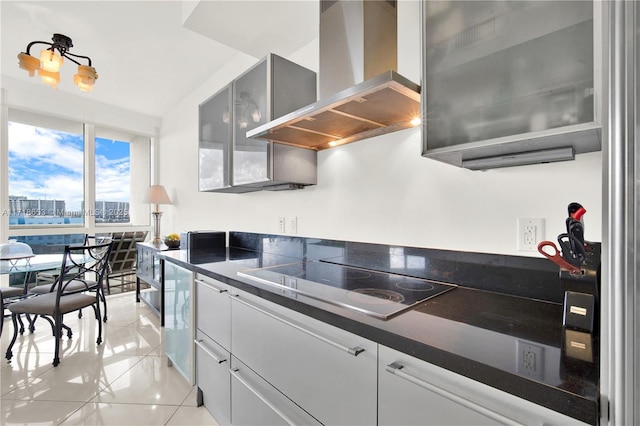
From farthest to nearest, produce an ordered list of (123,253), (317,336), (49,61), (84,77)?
1. (123,253)
2. (84,77)
3. (49,61)
4. (317,336)

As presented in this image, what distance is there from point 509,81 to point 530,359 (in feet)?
2.43

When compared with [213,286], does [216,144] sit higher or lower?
higher

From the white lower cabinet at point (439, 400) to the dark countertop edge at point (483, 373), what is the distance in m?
0.02

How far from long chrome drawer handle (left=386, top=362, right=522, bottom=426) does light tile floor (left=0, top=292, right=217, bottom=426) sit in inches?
58.3

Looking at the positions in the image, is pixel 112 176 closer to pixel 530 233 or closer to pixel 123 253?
pixel 123 253

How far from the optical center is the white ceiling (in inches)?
68.3

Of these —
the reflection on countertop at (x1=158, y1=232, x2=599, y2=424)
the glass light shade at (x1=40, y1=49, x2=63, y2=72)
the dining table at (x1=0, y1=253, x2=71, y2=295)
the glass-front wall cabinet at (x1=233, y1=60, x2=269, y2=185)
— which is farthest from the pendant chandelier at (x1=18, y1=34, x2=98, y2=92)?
the reflection on countertop at (x1=158, y1=232, x2=599, y2=424)

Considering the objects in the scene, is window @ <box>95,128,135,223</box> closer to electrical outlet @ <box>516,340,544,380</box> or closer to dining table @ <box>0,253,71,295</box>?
dining table @ <box>0,253,71,295</box>

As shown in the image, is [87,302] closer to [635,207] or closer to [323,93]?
[323,93]

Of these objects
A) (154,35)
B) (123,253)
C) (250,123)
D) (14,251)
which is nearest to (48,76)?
(154,35)

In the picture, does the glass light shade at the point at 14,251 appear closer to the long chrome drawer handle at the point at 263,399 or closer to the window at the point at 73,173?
the window at the point at 73,173

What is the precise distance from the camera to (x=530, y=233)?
3.60ft

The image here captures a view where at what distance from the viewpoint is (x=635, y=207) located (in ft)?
1.73

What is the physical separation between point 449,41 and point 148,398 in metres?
2.51
